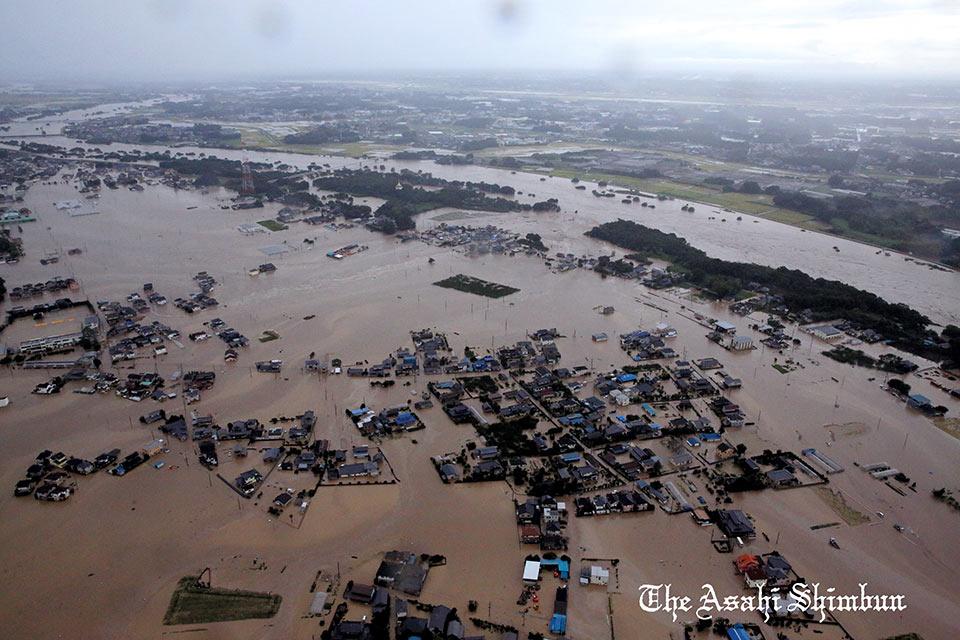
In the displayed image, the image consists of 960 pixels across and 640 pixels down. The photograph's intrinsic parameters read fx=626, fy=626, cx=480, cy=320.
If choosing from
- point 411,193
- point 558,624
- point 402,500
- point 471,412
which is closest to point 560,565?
point 558,624

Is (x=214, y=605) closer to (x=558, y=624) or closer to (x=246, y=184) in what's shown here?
(x=558, y=624)

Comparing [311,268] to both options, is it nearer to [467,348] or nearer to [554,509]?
[467,348]

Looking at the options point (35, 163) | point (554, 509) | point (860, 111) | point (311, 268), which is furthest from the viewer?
point (860, 111)

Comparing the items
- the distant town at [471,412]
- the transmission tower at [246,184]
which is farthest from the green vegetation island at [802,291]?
the transmission tower at [246,184]

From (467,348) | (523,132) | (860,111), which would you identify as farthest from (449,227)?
(860,111)

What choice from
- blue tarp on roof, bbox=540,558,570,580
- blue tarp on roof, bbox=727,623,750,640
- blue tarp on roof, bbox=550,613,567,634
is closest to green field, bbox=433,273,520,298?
blue tarp on roof, bbox=540,558,570,580

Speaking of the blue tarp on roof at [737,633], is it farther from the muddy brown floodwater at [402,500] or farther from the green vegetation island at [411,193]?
the green vegetation island at [411,193]
